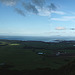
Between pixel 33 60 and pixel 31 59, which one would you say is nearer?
pixel 33 60

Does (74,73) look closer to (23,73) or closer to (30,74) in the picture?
(30,74)

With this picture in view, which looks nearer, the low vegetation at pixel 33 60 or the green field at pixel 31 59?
the low vegetation at pixel 33 60

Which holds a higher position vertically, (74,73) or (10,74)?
(74,73)

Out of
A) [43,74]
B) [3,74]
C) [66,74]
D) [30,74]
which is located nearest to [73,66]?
[66,74]

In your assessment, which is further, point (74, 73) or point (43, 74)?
point (43, 74)

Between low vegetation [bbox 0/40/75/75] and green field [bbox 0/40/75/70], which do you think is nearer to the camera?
low vegetation [bbox 0/40/75/75]

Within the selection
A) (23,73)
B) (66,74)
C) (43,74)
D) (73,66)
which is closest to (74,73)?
(66,74)

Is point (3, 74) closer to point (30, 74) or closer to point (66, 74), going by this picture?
point (30, 74)

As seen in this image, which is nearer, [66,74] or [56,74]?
[66,74]

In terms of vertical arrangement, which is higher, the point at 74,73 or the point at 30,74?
the point at 74,73
